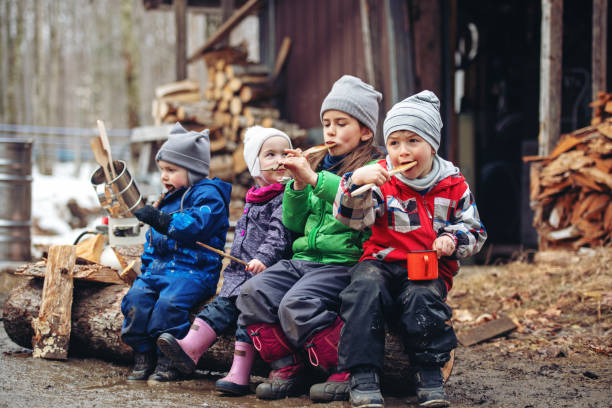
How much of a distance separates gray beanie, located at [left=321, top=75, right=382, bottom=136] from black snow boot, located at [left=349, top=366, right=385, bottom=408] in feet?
4.28

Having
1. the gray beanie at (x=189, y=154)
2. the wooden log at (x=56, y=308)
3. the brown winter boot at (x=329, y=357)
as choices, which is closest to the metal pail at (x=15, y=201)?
the wooden log at (x=56, y=308)

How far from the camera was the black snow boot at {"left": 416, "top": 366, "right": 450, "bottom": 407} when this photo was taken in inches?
113

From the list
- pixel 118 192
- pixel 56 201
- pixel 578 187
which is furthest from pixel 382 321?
pixel 56 201

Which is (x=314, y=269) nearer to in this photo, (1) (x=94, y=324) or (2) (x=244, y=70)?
(1) (x=94, y=324)

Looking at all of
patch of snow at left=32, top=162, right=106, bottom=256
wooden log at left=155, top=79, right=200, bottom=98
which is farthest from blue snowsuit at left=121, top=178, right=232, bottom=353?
patch of snow at left=32, top=162, right=106, bottom=256

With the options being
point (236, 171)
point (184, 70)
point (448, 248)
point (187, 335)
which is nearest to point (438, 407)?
point (448, 248)

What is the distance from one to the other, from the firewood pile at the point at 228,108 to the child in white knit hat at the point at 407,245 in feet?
20.1

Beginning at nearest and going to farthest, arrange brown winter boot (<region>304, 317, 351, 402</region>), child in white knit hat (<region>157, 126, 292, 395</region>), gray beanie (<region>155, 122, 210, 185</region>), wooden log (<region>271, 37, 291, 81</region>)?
brown winter boot (<region>304, 317, 351, 402</region>) → child in white knit hat (<region>157, 126, 292, 395</region>) → gray beanie (<region>155, 122, 210, 185</region>) → wooden log (<region>271, 37, 291, 81</region>)

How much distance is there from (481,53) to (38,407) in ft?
28.0

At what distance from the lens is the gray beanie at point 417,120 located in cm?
304

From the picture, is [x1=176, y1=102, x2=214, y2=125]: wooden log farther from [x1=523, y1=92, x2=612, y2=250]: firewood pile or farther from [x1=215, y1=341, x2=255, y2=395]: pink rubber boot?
[x1=215, y1=341, x2=255, y2=395]: pink rubber boot

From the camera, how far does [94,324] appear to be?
12.9 feet

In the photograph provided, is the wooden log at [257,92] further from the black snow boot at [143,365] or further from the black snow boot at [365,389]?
the black snow boot at [365,389]

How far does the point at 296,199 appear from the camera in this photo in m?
3.25
